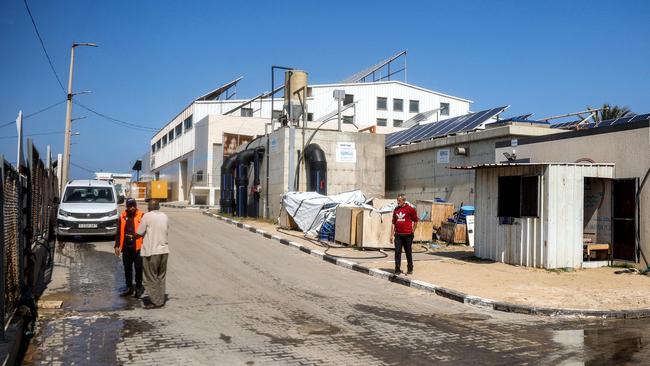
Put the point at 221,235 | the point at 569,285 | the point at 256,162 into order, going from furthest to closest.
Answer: the point at 256,162
the point at 221,235
the point at 569,285

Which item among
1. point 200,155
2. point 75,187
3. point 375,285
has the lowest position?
point 375,285

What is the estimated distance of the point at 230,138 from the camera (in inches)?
1663

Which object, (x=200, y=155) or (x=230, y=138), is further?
(x=200, y=155)

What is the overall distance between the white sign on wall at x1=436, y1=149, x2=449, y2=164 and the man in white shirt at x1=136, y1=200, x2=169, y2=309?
49.7ft

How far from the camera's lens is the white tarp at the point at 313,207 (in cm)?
1997

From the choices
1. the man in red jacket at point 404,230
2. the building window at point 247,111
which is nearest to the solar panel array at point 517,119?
the man in red jacket at point 404,230

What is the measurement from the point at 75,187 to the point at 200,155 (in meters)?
31.2

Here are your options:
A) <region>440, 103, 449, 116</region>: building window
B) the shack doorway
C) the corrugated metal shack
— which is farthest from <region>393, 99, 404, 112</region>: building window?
the corrugated metal shack

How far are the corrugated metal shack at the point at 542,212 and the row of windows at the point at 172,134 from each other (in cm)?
4426

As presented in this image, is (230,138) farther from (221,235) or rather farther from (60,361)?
(60,361)

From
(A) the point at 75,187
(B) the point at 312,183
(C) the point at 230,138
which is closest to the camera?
(A) the point at 75,187

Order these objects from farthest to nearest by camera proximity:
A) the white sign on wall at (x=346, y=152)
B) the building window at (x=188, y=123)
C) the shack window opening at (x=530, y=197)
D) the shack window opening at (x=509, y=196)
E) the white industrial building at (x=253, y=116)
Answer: the building window at (x=188, y=123), the white industrial building at (x=253, y=116), the white sign on wall at (x=346, y=152), the shack window opening at (x=509, y=196), the shack window opening at (x=530, y=197)

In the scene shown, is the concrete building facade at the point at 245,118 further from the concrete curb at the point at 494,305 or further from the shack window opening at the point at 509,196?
the concrete curb at the point at 494,305

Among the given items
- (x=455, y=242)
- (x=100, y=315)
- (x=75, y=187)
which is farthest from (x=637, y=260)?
(x=75, y=187)
